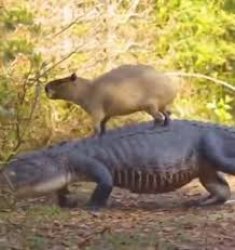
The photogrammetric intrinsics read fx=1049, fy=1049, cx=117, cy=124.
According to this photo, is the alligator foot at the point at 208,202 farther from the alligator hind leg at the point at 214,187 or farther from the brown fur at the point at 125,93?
the brown fur at the point at 125,93

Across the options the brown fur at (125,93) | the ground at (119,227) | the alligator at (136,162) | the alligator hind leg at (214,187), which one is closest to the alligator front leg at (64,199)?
A: the alligator at (136,162)

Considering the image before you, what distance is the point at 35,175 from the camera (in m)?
8.40

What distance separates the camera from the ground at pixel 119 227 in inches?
260

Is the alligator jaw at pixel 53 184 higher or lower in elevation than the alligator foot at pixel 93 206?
higher

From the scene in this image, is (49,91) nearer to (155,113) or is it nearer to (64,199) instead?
(155,113)

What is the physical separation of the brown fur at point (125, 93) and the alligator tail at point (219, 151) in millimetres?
553

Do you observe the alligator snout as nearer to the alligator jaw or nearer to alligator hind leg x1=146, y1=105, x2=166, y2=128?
alligator hind leg x1=146, y1=105, x2=166, y2=128

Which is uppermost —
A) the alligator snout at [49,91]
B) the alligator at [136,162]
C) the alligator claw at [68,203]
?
the alligator snout at [49,91]

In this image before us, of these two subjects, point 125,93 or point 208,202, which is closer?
point 208,202

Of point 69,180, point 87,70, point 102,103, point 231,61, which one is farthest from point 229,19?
point 69,180

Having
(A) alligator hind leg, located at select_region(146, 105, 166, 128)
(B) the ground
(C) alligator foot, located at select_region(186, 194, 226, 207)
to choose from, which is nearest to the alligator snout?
(A) alligator hind leg, located at select_region(146, 105, 166, 128)

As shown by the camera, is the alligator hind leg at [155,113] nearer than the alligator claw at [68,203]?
No

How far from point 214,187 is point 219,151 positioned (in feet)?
1.15

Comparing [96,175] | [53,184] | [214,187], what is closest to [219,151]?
[214,187]
